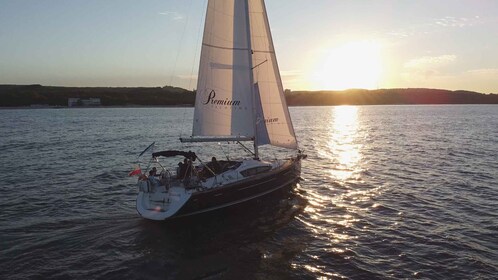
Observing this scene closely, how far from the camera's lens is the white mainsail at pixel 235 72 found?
20875 millimetres

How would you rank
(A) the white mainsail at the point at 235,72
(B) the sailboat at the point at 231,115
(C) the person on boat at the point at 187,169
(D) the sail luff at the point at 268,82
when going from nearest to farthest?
(B) the sailboat at the point at 231,115
(C) the person on boat at the point at 187,169
(A) the white mainsail at the point at 235,72
(D) the sail luff at the point at 268,82

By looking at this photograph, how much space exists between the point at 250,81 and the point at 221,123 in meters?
2.88

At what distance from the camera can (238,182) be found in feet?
64.7

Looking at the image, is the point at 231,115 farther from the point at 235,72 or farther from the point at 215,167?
the point at 215,167

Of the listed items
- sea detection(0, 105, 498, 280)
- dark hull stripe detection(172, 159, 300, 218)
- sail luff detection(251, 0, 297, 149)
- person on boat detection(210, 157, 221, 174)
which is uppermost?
sail luff detection(251, 0, 297, 149)

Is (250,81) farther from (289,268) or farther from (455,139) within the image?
(455,139)

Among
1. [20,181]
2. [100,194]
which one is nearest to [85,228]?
[100,194]

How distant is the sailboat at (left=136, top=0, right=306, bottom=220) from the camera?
1853cm

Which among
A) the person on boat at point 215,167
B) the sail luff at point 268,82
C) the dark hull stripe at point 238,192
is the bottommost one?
the dark hull stripe at point 238,192

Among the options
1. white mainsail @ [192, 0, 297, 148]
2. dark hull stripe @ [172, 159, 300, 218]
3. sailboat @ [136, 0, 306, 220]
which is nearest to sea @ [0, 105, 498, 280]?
dark hull stripe @ [172, 159, 300, 218]

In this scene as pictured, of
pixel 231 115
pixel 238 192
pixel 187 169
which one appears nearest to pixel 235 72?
pixel 231 115

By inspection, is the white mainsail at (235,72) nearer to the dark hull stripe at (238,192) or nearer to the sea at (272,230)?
the dark hull stripe at (238,192)

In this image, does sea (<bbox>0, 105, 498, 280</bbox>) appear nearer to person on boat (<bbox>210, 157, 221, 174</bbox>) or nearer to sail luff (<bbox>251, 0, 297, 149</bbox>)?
person on boat (<bbox>210, 157, 221, 174</bbox>)

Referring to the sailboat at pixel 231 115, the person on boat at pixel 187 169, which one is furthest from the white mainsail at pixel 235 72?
the person on boat at pixel 187 169
